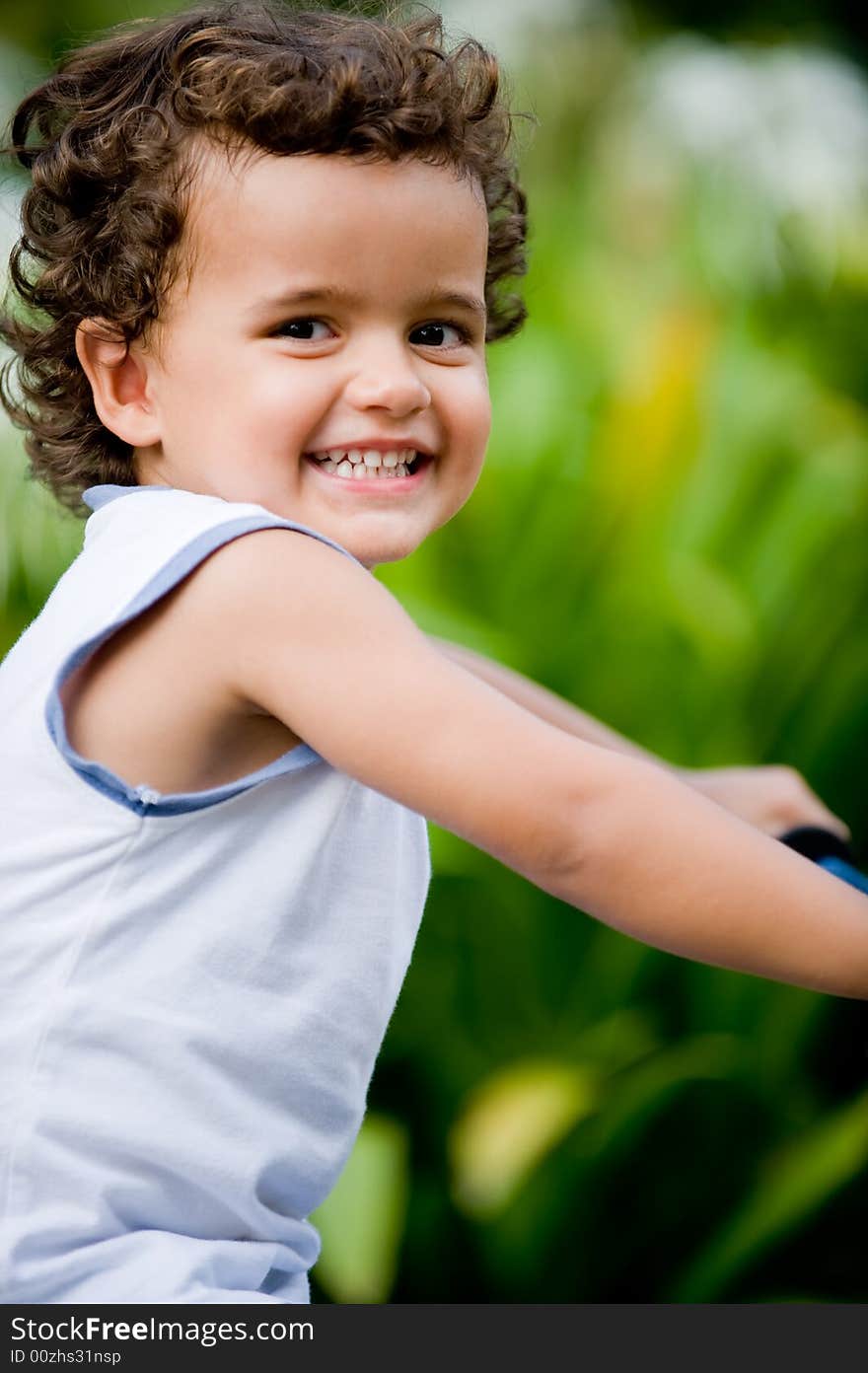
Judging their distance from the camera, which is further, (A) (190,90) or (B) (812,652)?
(B) (812,652)

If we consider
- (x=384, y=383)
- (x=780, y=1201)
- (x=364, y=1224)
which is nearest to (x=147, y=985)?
(x=384, y=383)

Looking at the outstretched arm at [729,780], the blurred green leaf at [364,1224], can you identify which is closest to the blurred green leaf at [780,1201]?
the blurred green leaf at [364,1224]

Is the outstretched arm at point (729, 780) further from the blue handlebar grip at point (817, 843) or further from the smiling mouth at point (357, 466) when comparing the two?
the smiling mouth at point (357, 466)

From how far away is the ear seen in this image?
1186mm

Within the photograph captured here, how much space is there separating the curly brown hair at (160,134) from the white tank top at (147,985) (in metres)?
0.25

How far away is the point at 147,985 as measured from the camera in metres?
1.00

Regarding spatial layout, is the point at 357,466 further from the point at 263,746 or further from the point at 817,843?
the point at 817,843

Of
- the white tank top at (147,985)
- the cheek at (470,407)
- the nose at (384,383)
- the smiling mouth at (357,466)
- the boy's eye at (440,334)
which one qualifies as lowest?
the white tank top at (147,985)

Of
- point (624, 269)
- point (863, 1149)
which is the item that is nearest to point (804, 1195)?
point (863, 1149)

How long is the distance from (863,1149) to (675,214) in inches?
73.8

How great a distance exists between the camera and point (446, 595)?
2.40 m

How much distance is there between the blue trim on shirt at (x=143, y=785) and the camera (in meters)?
0.96

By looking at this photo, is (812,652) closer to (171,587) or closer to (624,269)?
(624,269)

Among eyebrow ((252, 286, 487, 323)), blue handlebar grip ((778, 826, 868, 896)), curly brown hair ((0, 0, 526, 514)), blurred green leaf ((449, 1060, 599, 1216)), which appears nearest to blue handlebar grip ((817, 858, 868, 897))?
blue handlebar grip ((778, 826, 868, 896))
